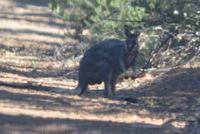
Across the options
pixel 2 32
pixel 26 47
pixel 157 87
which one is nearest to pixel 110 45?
pixel 157 87

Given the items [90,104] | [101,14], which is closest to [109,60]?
[90,104]

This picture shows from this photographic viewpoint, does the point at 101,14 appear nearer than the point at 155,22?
No

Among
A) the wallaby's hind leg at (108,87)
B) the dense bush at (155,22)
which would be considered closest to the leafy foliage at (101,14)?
the dense bush at (155,22)

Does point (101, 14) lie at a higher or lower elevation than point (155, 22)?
higher

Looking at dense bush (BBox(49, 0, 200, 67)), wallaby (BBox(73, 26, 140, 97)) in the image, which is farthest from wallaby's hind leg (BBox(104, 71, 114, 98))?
dense bush (BBox(49, 0, 200, 67))

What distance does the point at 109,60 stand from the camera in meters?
10.6

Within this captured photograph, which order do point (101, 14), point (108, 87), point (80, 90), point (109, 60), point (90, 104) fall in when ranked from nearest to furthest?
1. point (90, 104)
2. point (109, 60)
3. point (108, 87)
4. point (80, 90)
5. point (101, 14)

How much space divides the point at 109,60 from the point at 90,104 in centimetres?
113

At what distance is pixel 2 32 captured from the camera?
1139 inches

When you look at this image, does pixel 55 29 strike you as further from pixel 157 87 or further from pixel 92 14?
pixel 157 87

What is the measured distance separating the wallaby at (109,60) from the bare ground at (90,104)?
15.8 inches

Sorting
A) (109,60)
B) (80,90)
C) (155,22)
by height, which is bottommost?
(80,90)

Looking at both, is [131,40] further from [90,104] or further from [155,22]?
[155,22]

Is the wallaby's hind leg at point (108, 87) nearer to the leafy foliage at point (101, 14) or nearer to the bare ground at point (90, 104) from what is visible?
the bare ground at point (90, 104)
